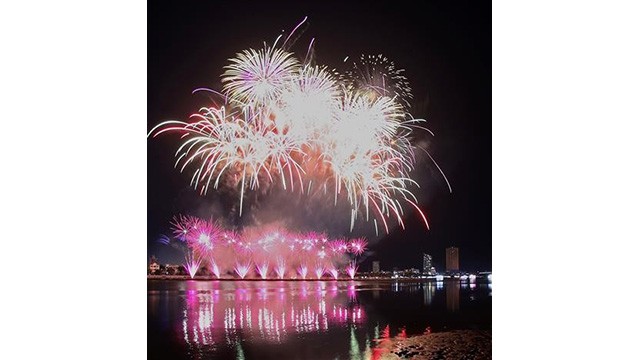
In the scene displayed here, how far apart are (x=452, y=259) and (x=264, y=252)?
74.5 inches

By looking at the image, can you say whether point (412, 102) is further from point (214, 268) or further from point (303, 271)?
point (214, 268)

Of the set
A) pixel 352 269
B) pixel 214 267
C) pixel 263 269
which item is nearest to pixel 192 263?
pixel 214 267

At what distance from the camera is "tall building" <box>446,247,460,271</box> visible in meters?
5.26

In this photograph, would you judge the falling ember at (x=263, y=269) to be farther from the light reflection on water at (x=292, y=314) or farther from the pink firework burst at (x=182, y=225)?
the pink firework burst at (x=182, y=225)

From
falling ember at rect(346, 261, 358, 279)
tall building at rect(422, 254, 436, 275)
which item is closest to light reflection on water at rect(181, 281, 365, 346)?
falling ember at rect(346, 261, 358, 279)

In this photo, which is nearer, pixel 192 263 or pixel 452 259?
pixel 192 263

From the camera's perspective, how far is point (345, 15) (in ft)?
16.5

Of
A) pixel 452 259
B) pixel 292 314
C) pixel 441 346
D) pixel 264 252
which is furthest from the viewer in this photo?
pixel 452 259

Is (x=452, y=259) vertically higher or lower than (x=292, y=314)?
higher

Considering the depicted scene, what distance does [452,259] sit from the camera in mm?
5328

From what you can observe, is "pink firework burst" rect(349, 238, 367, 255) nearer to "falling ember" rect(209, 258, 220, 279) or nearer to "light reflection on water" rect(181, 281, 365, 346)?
"light reflection on water" rect(181, 281, 365, 346)

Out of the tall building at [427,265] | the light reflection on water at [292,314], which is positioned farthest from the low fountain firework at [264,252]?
the tall building at [427,265]

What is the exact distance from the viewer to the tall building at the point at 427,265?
5314 millimetres
